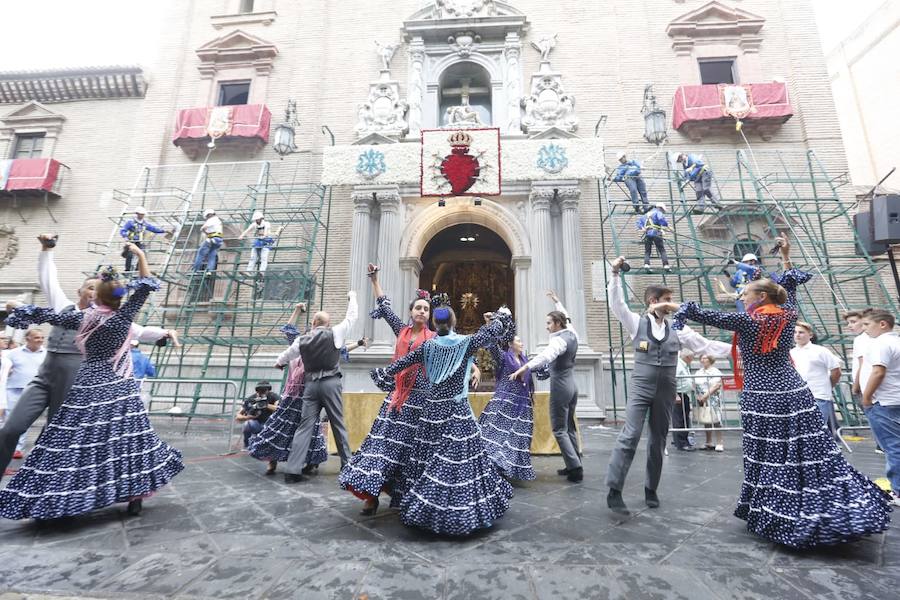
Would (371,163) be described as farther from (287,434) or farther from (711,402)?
(711,402)

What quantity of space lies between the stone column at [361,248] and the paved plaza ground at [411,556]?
7413 millimetres

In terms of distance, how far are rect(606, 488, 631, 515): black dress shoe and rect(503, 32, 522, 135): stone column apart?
10.7 m

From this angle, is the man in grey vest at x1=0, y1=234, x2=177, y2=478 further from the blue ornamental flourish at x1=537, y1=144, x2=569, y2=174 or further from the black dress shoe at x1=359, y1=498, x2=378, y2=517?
the blue ornamental flourish at x1=537, y1=144, x2=569, y2=174

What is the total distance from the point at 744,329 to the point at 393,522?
9.75ft

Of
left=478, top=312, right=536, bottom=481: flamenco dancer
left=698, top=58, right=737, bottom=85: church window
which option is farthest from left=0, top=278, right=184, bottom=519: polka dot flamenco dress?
left=698, top=58, right=737, bottom=85: church window

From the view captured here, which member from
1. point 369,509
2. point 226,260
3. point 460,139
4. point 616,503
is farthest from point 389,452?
point 226,260

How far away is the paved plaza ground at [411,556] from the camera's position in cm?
225

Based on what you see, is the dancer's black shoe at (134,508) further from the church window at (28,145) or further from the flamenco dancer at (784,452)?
the church window at (28,145)

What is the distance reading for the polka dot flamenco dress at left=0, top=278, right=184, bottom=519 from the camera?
10.0 ft

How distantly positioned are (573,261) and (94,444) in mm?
9751

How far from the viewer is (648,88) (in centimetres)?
1221

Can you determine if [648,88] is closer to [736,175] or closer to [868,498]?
[736,175]

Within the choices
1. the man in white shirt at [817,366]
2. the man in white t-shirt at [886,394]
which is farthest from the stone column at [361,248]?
the man in white t-shirt at [886,394]

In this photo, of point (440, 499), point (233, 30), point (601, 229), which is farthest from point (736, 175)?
point (233, 30)
